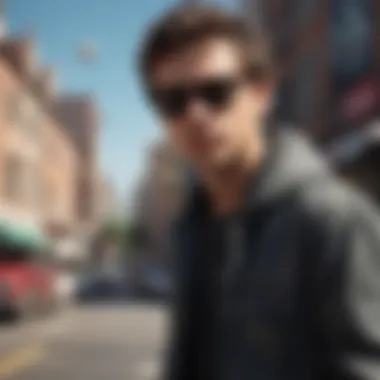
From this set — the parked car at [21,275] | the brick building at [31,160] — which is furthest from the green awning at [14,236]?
the brick building at [31,160]

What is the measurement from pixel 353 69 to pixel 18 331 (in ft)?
3.92

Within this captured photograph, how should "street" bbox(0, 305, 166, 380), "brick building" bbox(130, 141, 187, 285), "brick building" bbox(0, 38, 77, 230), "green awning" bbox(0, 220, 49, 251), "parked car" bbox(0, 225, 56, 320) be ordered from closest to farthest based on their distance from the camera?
1. "brick building" bbox(130, 141, 187, 285)
2. "brick building" bbox(0, 38, 77, 230)
3. "street" bbox(0, 305, 166, 380)
4. "parked car" bbox(0, 225, 56, 320)
5. "green awning" bbox(0, 220, 49, 251)

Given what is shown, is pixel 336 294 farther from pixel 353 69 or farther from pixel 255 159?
pixel 353 69

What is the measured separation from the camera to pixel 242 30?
0.40 meters

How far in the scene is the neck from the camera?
380 mm

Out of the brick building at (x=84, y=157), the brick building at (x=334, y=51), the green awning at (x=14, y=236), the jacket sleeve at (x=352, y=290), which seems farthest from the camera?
the green awning at (x=14, y=236)

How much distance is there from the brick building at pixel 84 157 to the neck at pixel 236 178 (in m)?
1.04

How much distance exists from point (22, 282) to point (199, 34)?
224 cm

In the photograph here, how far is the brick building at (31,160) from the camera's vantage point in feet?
6.79

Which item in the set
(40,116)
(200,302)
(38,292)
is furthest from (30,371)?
(200,302)

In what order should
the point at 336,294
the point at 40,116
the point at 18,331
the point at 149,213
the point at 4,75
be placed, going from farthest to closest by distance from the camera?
1. the point at 18,331
2. the point at 40,116
3. the point at 4,75
4. the point at 149,213
5. the point at 336,294

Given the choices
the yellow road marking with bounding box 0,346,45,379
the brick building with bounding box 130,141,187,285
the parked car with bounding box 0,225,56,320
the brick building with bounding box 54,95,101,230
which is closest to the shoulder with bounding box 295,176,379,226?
the brick building with bounding box 130,141,187,285

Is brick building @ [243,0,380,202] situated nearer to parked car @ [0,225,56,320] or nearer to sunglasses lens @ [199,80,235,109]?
parked car @ [0,225,56,320]

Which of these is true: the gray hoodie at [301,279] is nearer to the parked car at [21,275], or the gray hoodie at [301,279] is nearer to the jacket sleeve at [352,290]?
the jacket sleeve at [352,290]
